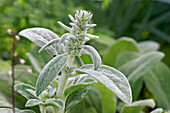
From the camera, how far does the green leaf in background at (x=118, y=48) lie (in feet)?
3.88

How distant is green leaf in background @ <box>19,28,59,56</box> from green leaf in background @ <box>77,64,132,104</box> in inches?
4.1

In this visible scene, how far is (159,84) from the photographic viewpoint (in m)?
1.16

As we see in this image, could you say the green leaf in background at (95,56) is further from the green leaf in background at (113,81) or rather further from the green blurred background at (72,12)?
the green blurred background at (72,12)

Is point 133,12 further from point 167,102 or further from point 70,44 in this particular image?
point 70,44

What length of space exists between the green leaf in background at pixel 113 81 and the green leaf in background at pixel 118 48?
580mm

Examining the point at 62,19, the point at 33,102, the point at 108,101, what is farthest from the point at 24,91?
the point at 62,19

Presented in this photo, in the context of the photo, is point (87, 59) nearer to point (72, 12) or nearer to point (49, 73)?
point (49, 73)

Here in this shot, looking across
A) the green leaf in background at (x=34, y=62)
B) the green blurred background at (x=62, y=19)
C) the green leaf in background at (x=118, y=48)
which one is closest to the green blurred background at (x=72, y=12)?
the green blurred background at (x=62, y=19)

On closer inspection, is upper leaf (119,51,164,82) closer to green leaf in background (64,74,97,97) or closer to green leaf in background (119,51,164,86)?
green leaf in background (119,51,164,86)

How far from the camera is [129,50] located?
47.6 inches

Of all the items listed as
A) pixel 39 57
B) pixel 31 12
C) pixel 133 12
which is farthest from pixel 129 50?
pixel 133 12

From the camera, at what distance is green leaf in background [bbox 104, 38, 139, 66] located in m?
1.18

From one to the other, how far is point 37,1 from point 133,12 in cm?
77

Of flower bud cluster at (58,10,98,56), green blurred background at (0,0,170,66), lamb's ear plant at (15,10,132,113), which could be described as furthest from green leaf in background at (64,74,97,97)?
green blurred background at (0,0,170,66)
